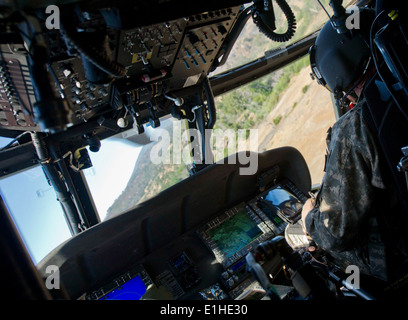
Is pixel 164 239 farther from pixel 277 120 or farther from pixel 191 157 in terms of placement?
pixel 277 120

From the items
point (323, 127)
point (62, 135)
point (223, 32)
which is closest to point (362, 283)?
point (223, 32)

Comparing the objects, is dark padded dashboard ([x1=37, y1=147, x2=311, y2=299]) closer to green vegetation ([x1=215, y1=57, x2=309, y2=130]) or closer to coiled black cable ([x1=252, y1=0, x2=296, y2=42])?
coiled black cable ([x1=252, y1=0, x2=296, y2=42])

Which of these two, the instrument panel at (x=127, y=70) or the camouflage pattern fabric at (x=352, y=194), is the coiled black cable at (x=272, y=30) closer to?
the instrument panel at (x=127, y=70)

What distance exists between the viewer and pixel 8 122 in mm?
1745

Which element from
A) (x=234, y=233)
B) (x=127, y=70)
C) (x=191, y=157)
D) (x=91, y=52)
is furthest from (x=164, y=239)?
(x=91, y=52)

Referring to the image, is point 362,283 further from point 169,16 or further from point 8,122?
point 8,122

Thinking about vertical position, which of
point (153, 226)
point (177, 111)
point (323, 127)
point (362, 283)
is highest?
point (177, 111)

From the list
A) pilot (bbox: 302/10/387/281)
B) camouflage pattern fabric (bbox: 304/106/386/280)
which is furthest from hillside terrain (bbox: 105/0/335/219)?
camouflage pattern fabric (bbox: 304/106/386/280)

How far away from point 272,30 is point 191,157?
1255 millimetres

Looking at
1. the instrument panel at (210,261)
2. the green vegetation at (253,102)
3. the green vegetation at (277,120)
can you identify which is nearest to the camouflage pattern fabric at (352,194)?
the instrument panel at (210,261)

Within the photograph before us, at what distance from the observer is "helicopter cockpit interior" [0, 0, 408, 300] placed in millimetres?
1184

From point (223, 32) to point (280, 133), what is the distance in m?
13.7

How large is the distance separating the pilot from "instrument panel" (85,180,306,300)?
385mm

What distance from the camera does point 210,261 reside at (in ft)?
6.68
